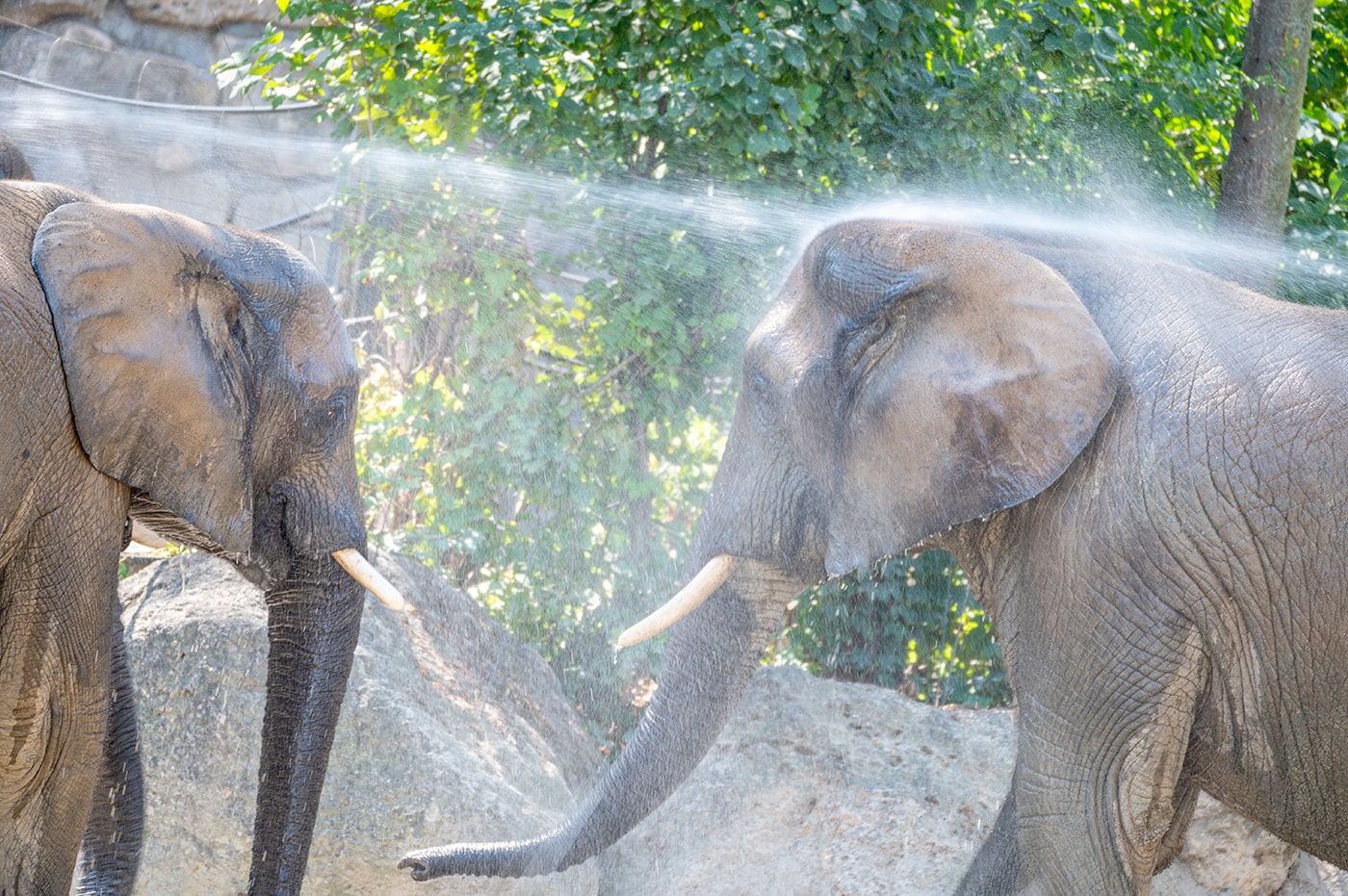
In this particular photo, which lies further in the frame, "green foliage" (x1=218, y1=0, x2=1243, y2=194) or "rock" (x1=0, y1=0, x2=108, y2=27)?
"rock" (x1=0, y1=0, x2=108, y2=27)

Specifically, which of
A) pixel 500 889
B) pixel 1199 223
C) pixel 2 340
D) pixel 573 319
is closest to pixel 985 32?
pixel 1199 223

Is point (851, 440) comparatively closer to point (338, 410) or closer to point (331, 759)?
point (338, 410)

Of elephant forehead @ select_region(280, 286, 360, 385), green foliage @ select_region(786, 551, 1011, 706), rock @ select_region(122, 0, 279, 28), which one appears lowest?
rock @ select_region(122, 0, 279, 28)

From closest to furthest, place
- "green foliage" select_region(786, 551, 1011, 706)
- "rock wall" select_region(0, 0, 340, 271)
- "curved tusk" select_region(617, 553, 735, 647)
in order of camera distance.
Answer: "curved tusk" select_region(617, 553, 735, 647)
"green foliage" select_region(786, 551, 1011, 706)
"rock wall" select_region(0, 0, 340, 271)

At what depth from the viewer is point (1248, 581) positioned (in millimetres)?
3439

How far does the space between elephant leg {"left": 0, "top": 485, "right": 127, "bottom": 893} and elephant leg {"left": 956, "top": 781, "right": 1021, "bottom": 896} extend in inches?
93.1

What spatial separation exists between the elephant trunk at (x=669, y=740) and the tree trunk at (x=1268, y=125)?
3301 millimetres

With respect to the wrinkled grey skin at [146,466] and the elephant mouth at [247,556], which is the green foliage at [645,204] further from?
the elephant mouth at [247,556]

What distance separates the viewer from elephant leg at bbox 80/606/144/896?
13.8ft

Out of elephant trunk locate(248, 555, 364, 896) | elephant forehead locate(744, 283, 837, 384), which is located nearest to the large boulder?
elephant trunk locate(248, 555, 364, 896)

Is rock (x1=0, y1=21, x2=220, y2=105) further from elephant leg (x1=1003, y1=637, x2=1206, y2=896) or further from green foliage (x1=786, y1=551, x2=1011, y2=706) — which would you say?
elephant leg (x1=1003, y1=637, x2=1206, y2=896)

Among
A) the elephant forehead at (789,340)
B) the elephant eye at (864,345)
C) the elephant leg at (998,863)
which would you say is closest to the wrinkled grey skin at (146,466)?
the elephant forehead at (789,340)

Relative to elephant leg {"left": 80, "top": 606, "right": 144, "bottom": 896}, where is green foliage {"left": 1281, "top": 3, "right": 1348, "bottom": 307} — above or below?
above

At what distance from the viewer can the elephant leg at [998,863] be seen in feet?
13.6
